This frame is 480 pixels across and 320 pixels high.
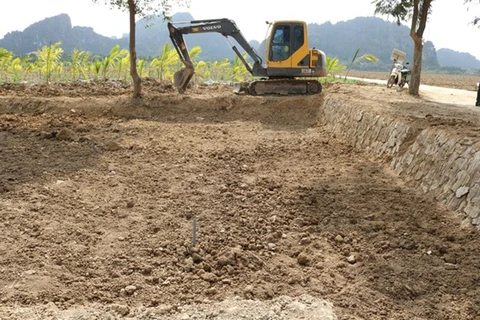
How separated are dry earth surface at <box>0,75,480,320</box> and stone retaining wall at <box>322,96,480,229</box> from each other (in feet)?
0.65

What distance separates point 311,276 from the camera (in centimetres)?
329

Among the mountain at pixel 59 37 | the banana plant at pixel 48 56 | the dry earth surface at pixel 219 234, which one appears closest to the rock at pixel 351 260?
the dry earth surface at pixel 219 234

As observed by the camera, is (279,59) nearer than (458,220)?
No

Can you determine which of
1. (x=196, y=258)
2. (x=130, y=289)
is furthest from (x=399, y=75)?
(x=130, y=289)

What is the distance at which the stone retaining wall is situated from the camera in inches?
165

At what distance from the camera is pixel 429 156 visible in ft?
17.0

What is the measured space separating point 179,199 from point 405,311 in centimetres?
294

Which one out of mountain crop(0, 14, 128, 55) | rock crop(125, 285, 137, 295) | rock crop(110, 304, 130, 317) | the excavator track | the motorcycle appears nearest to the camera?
rock crop(110, 304, 130, 317)

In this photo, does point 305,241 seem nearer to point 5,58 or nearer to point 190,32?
point 190,32

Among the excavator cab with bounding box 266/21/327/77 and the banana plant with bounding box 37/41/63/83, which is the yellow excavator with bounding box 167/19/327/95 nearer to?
the excavator cab with bounding box 266/21/327/77

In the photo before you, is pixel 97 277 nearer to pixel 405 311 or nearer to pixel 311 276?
pixel 311 276

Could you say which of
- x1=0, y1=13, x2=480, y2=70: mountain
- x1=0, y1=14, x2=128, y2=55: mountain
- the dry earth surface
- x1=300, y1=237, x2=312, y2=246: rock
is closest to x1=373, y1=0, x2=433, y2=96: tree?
the dry earth surface

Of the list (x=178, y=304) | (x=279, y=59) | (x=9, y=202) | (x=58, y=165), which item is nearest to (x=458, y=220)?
(x=178, y=304)

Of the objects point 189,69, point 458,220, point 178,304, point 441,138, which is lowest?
point 178,304
